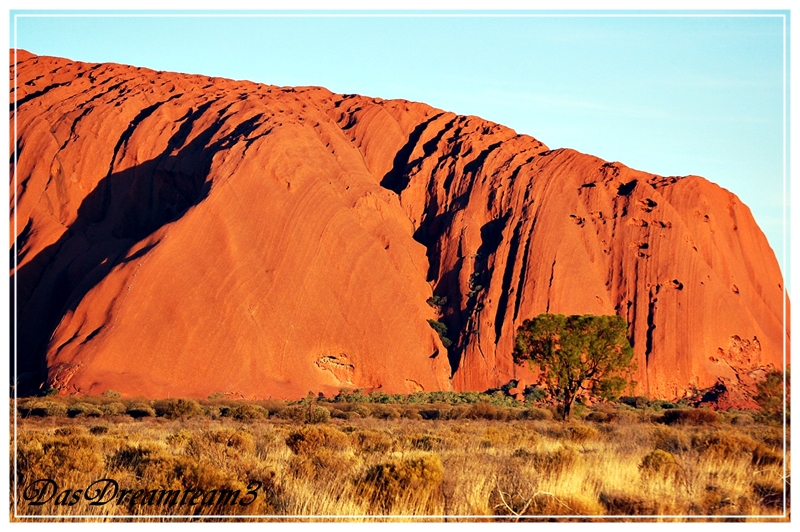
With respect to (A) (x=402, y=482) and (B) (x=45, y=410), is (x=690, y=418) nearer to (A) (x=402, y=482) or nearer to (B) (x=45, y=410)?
(A) (x=402, y=482)

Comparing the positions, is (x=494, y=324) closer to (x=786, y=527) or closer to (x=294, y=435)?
(x=294, y=435)

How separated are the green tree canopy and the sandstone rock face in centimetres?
2225

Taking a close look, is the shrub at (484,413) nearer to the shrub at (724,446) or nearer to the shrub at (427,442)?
the shrub at (427,442)

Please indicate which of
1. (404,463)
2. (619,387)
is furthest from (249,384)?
(404,463)

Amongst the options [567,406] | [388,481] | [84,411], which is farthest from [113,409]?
[388,481]

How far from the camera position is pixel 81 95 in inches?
3204

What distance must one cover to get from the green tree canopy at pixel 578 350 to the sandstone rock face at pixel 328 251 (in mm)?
22248

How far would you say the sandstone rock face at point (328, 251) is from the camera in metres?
54.6

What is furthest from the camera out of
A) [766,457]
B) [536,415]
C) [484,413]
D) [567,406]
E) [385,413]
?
[385,413]

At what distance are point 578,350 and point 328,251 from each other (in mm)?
31823

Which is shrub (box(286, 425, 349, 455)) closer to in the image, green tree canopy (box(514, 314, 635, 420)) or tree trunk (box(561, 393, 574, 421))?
tree trunk (box(561, 393, 574, 421))

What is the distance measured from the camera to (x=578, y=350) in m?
34.1

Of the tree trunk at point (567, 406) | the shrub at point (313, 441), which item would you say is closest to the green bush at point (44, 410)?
the tree trunk at point (567, 406)

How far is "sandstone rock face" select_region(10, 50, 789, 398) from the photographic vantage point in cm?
5456
